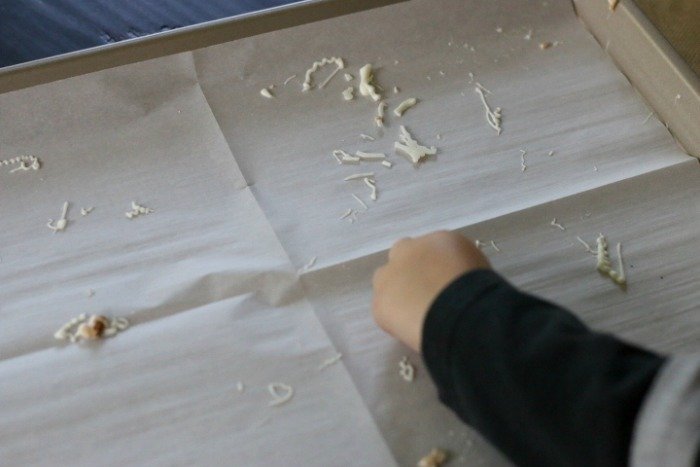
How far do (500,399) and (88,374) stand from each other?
308 millimetres

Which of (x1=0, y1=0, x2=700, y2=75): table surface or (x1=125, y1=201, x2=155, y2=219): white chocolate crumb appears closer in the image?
(x1=125, y1=201, x2=155, y2=219): white chocolate crumb

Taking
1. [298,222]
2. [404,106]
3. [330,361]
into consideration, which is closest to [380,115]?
[404,106]

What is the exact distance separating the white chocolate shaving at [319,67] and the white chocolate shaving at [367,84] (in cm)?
2

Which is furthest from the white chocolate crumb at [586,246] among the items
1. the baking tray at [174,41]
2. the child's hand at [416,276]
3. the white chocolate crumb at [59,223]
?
the white chocolate crumb at [59,223]

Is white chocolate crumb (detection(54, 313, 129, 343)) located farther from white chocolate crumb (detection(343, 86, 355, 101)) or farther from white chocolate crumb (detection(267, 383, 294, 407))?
white chocolate crumb (detection(343, 86, 355, 101))

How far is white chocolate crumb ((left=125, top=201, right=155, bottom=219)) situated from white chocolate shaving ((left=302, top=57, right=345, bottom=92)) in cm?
20

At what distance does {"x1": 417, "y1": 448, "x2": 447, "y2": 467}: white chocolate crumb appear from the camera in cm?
53

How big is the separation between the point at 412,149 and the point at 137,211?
258 millimetres

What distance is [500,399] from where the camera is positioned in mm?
496

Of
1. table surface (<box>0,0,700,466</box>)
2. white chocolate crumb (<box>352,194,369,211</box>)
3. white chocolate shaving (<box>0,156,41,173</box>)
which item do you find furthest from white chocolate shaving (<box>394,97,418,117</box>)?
white chocolate shaving (<box>0,156,41,173</box>)

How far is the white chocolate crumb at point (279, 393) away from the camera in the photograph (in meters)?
0.56

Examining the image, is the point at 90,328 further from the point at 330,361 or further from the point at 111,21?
the point at 111,21

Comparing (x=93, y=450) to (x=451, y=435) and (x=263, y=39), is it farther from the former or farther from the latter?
(x=263, y=39)

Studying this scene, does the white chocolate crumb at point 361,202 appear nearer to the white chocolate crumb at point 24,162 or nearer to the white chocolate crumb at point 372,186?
the white chocolate crumb at point 372,186
